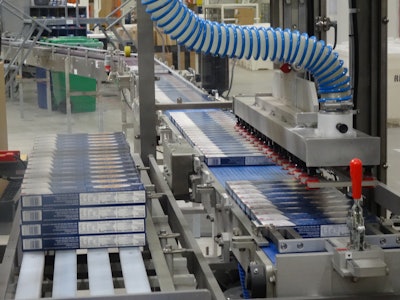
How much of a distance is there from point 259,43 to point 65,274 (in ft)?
3.27

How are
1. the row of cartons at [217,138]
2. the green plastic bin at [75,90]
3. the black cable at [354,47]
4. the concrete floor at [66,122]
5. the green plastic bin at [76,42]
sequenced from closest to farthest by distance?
the black cable at [354,47] → the row of cartons at [217,138] → the concrete floor at [66,122] → the green plastic bin at [76,42] → the green plastic bin at [75,90]

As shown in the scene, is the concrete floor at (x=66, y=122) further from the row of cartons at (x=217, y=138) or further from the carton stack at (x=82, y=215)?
the carton stack at (x=82, y=215)

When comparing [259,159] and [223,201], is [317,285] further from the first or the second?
[259,159]

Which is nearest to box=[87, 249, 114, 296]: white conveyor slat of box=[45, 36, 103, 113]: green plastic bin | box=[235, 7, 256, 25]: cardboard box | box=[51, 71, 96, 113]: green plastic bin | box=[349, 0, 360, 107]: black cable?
box=[349, 0, 360, 107]: black cable

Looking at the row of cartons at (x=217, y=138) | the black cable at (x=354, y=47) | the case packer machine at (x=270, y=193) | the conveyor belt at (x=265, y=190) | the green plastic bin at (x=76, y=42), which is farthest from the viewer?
the green plastic bin at (x=76, y=42)

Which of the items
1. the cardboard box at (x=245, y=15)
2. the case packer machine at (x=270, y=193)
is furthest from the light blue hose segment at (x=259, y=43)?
the cardboard box at (x=245, y=15)

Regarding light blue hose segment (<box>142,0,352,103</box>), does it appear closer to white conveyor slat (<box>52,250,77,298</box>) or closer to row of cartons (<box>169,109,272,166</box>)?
row of cartons (<box>169,109,272,166</box>)

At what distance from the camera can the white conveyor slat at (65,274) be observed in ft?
5.97

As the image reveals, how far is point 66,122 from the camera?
33.5 ft

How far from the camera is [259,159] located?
3002mm

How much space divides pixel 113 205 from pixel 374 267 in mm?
689

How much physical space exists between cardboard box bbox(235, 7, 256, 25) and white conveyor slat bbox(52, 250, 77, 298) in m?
12.1

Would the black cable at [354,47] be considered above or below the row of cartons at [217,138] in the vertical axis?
above

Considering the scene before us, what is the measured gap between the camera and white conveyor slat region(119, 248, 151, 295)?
1.83m
